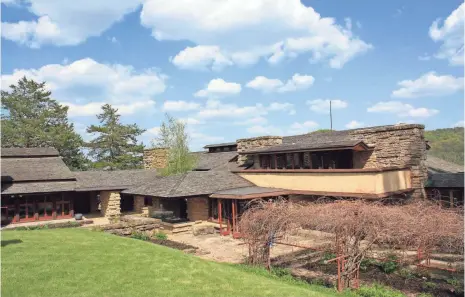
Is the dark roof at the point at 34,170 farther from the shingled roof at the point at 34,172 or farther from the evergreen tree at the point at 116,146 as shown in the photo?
the evergreen tree at the point at 116,146

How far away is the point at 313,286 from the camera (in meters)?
11.3

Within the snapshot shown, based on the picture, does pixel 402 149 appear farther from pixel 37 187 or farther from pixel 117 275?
pixel 37 187

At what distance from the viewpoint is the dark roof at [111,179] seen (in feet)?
92.9

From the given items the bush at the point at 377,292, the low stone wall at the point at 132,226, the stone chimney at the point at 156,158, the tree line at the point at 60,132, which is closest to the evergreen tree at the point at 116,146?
the tree line at the point at 60,132

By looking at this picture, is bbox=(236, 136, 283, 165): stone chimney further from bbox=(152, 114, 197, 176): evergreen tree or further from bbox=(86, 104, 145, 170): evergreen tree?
bbox=(86, 104, 145, 170): evergreen tree

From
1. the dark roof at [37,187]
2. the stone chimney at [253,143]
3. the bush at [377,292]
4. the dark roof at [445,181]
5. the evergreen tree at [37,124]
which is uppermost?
the evergreen tree at [37,124]

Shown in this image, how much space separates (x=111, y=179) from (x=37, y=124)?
23555 mm

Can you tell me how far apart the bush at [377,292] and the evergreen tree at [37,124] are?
43194 mm

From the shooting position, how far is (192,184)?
2348 centimetres

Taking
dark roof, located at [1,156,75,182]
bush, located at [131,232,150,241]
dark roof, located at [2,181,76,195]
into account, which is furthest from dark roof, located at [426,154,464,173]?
dark roof, located at [1,156,75,182]

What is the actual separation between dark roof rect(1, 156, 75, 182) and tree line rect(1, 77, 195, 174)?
1514cm

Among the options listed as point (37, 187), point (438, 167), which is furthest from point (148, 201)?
point (438, 167)

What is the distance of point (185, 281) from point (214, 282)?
761mm

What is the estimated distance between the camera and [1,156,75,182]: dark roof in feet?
87.3
